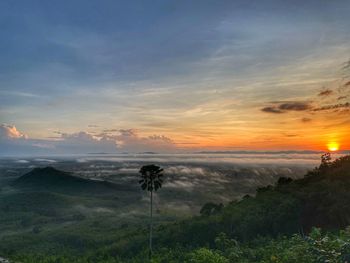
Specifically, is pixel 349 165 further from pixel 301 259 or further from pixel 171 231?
pixel 301 259

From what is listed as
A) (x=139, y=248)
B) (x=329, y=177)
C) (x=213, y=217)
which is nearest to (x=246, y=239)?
(x=213, y=217)

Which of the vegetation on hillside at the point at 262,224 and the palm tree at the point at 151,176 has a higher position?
the palm tree at the point at 151,176

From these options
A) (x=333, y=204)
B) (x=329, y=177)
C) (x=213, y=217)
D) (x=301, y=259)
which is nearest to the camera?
(x=301, y=259)

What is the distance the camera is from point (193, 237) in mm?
166500

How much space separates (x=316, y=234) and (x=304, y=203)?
4591 inches

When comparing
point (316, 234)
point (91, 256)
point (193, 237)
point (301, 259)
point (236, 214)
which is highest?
point (316, 234)

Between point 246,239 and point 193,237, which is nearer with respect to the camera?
point 246,239

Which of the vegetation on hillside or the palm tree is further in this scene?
the palm tree

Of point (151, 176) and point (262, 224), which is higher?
point (151, 176)

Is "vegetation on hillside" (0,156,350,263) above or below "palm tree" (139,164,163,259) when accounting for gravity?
below

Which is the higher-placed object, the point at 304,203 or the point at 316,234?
the point at 316,234

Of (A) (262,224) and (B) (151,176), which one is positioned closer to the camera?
(B) (151,176)

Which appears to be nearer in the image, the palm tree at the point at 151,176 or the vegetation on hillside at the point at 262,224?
the vegetation on hillside at the point at 262,224

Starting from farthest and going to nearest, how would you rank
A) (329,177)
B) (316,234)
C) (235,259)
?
1. (329,177)
2. (235,259)
3. (316,234)
